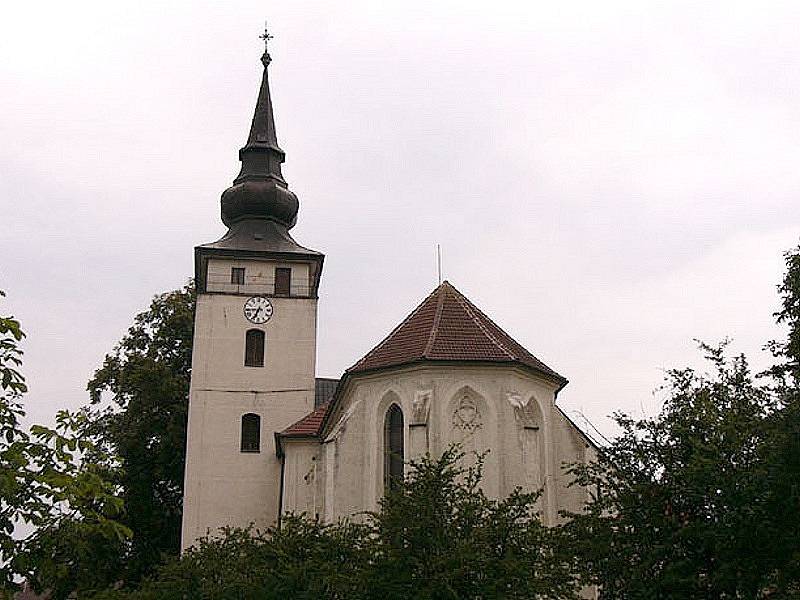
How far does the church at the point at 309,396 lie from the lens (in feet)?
90.0

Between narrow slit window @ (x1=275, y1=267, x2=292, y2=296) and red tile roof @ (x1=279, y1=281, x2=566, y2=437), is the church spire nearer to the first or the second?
narrow slit window @ (x1=275, y1=267, x2=292, y2=296)

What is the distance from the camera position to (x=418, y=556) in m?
16.2

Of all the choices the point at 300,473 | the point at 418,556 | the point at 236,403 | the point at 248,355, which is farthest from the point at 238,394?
the point at 418,556

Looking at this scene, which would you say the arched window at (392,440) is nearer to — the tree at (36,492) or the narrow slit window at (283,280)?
the narrow slit window at (283,280)

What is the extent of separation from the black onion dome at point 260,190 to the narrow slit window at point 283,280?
94.4 inches

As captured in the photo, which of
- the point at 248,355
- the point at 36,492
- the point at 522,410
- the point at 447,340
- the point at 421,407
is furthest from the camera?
the point at 248,355

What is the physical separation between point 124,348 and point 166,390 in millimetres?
3558

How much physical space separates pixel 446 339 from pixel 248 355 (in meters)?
12.6

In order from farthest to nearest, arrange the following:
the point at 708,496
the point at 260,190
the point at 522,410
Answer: the point at 260,190, the point at 522,410, the point at 708,496

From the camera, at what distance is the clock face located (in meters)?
39.2

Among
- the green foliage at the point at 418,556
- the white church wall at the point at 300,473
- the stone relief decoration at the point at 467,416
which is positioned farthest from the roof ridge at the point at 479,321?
the green foliage at the point at 418,556

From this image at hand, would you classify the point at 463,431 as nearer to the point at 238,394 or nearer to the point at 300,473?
the point at 300,473

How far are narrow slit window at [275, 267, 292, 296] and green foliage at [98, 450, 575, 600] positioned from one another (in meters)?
20.8

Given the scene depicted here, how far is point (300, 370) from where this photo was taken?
3888 centimetres
